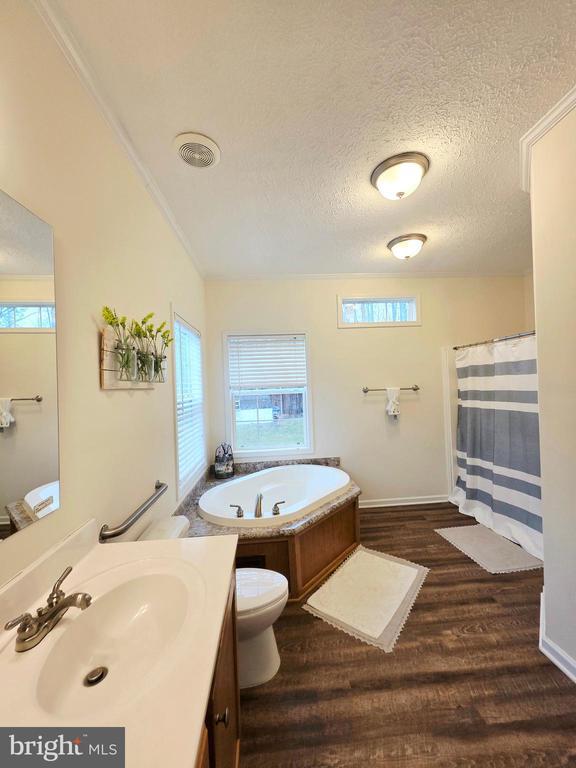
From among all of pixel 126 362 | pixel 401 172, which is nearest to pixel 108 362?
pixel 126 362

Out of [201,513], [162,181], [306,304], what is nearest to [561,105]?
[162,181]

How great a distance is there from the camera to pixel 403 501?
327 cm

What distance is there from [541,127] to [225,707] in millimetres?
2634

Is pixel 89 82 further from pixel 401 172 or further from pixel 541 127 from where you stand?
pixel 541 127

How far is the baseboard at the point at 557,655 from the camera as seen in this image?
139 centimetres

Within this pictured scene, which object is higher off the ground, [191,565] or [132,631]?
[191,565]

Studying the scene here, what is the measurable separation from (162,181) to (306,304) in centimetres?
180

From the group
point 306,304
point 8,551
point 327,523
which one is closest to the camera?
point 8,551

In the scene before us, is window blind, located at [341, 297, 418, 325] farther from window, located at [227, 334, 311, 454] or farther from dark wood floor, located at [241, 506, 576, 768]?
dark wood floor, located at [241, 506, 576, 768]

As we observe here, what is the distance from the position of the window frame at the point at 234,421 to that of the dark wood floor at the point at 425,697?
1491mm

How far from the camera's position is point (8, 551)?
2.56 feet

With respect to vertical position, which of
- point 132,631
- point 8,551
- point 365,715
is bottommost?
point 365,715

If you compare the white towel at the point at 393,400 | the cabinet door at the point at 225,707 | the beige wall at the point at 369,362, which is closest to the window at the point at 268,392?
the beige wall at the point at 369,362

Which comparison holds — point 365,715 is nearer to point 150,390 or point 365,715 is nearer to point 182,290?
point 150,390
